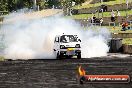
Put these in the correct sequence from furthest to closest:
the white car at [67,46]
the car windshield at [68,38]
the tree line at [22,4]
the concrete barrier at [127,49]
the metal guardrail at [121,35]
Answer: the tree line at [22,4]
the metal guardrail at [121,35]
the concrete barrier at [127,49]
the car windshield at [68,38]
the white car at [67,46]

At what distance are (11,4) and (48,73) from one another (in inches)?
4188

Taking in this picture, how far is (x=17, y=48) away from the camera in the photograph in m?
44.1

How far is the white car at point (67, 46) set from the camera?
39.6 metres

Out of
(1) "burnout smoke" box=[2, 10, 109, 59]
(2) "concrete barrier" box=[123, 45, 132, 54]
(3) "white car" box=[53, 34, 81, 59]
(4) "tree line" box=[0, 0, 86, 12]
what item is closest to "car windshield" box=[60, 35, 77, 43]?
(3) "white car" box=[53, 34, 81, 59]

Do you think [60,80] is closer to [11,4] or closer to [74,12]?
[74,12]

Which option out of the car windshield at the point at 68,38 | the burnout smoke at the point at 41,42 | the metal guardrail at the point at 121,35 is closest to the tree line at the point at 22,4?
the metal guardrail at the point at 121,35

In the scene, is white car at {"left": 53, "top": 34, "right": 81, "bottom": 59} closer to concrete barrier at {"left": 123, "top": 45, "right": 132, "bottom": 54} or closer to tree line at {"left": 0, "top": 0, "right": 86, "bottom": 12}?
concrete barrier at {"left": 123, "top": 45, "right": 132, "bottom": 54}

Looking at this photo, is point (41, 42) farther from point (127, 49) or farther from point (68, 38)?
point (127, 49)

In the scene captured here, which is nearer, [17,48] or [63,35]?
[63,35]

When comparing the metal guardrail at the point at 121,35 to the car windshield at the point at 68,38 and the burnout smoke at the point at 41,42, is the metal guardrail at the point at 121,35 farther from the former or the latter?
the car windshield at the point at 68,38

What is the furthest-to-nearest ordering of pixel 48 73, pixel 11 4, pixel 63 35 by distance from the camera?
pixel 11 4
pixel 63 35
pixel 48 73

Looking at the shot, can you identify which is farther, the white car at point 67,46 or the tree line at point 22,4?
the tree line at point 22,4

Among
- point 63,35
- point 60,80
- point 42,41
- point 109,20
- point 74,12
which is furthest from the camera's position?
point 74,12

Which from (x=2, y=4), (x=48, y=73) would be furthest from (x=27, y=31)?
(x=2, y=4)
